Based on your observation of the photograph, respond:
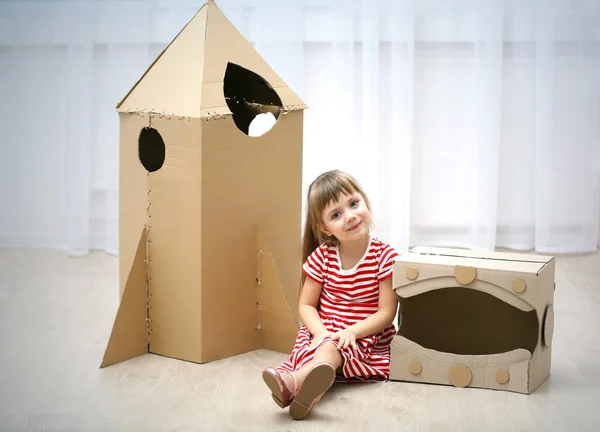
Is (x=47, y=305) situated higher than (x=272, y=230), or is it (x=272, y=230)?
(x=272, y=230)

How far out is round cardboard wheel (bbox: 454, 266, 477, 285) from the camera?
166 centimetres

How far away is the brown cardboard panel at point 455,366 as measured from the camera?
167 centimetres

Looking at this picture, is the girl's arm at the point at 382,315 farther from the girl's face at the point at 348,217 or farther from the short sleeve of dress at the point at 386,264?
the girl's face at the point at 348,217

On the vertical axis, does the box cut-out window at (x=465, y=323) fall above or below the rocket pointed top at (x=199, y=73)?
below

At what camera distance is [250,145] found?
1.90m

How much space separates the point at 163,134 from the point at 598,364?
1106mm

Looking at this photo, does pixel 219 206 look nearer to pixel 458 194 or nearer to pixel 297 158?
pixel 297 158

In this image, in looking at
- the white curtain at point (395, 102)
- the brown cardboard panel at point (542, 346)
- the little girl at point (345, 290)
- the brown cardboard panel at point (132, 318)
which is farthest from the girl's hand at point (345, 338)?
the white curtain at point (395, 102)

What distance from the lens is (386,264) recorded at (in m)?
1.81

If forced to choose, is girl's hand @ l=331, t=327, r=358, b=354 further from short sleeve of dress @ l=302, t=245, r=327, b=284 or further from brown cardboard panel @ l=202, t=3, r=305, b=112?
brown cardboard panel @ l=202, t=3, r=305, b=112

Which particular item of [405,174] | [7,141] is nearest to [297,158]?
[405,174]

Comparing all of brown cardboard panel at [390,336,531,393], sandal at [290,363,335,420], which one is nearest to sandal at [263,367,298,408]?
sandal at [290,363,335,420]

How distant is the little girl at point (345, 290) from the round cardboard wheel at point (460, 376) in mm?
144

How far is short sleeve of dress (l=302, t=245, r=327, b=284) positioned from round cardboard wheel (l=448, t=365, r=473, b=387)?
345 mm
